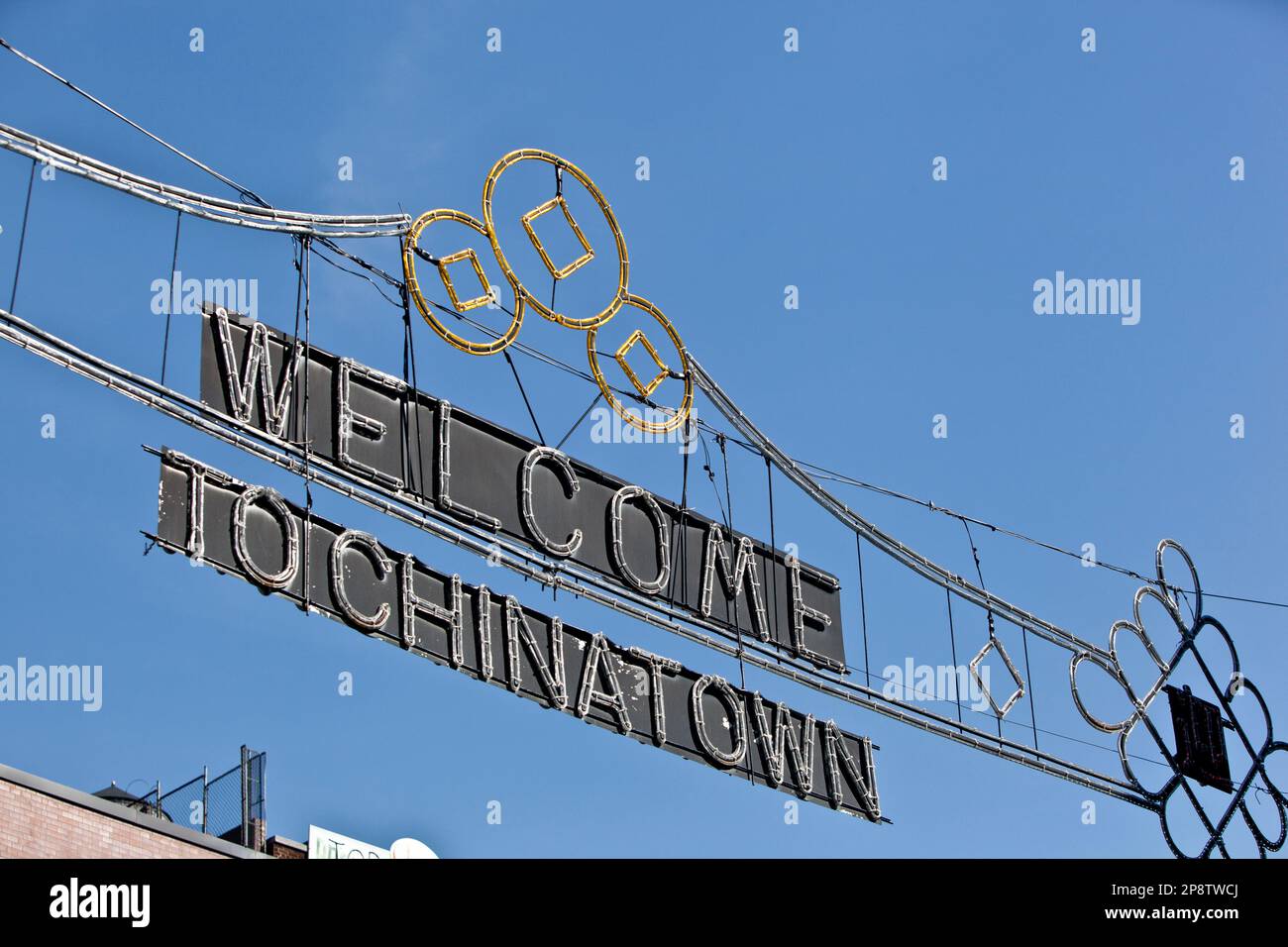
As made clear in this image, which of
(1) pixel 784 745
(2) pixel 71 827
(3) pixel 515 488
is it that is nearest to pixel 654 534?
(3) pixel 515 488

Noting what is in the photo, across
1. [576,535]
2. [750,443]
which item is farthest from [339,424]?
[750,443]

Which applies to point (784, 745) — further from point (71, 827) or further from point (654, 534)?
point (71, 827)

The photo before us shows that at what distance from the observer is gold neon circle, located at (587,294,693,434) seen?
2402cm

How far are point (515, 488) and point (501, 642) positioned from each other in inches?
70.2

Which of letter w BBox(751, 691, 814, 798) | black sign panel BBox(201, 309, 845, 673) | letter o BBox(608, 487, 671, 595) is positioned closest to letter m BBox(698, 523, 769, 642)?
black sign panel BBox(201, 309, 845, 673)

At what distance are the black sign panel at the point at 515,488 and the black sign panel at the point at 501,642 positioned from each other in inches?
33.9

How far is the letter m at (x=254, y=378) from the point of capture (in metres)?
20.1

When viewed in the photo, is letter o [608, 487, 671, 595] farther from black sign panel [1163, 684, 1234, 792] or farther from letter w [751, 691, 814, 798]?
black sign panel [1163, 684, 1234, 792]

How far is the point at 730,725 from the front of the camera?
23.3 metres

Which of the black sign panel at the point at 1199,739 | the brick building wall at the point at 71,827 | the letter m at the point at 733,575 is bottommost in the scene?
the brick building wall at the point at 71,827

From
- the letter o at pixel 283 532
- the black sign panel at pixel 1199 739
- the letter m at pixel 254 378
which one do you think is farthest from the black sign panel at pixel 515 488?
the black sign panel at pixel 1199 739

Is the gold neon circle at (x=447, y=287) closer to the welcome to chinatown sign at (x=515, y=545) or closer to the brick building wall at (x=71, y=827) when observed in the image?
the welcome to chinatown sign at (x=515, y=545)

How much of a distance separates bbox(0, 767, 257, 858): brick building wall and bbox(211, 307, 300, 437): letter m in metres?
7.17
